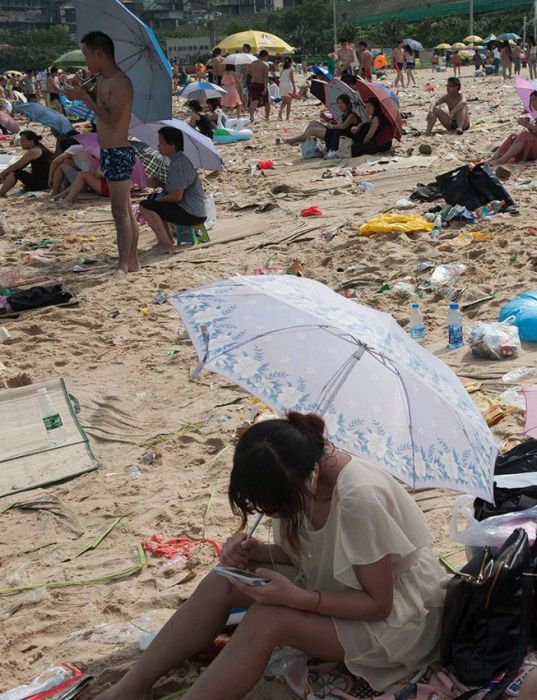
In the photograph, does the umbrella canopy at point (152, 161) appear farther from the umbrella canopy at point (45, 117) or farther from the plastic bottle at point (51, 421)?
the plastic bottle at point (51, 421)

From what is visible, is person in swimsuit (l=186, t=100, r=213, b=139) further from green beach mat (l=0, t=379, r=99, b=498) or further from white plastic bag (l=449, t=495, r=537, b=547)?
white plastic bag (l=449, t=495, r=537, b=547)

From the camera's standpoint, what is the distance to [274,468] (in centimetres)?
208

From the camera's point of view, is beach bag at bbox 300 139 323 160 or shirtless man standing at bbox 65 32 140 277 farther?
beach bag at bbox 300 139 323 160

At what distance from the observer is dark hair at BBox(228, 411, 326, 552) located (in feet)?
6.83

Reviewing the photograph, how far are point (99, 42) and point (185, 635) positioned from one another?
190 inches

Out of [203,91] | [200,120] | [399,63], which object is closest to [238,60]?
[203,91]

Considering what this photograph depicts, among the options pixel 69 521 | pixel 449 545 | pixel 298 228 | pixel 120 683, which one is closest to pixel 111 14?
pixel 298 228

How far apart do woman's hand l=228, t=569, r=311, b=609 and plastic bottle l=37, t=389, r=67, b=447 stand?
2287mm

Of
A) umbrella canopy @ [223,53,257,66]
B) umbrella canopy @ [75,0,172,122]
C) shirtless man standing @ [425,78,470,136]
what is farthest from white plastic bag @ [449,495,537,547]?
umbrella canopy @ [223,53,257,66]

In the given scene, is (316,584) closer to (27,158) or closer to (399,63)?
(27,158)

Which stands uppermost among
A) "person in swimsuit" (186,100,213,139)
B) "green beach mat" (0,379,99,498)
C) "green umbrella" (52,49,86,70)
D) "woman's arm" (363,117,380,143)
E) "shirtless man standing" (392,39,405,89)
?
"green umbrella" (52,49,86,70)

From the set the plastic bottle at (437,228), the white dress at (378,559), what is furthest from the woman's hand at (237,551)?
the plastic bottle at (437,228)

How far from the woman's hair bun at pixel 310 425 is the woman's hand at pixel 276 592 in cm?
37

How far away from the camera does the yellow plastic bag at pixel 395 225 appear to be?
722cm
